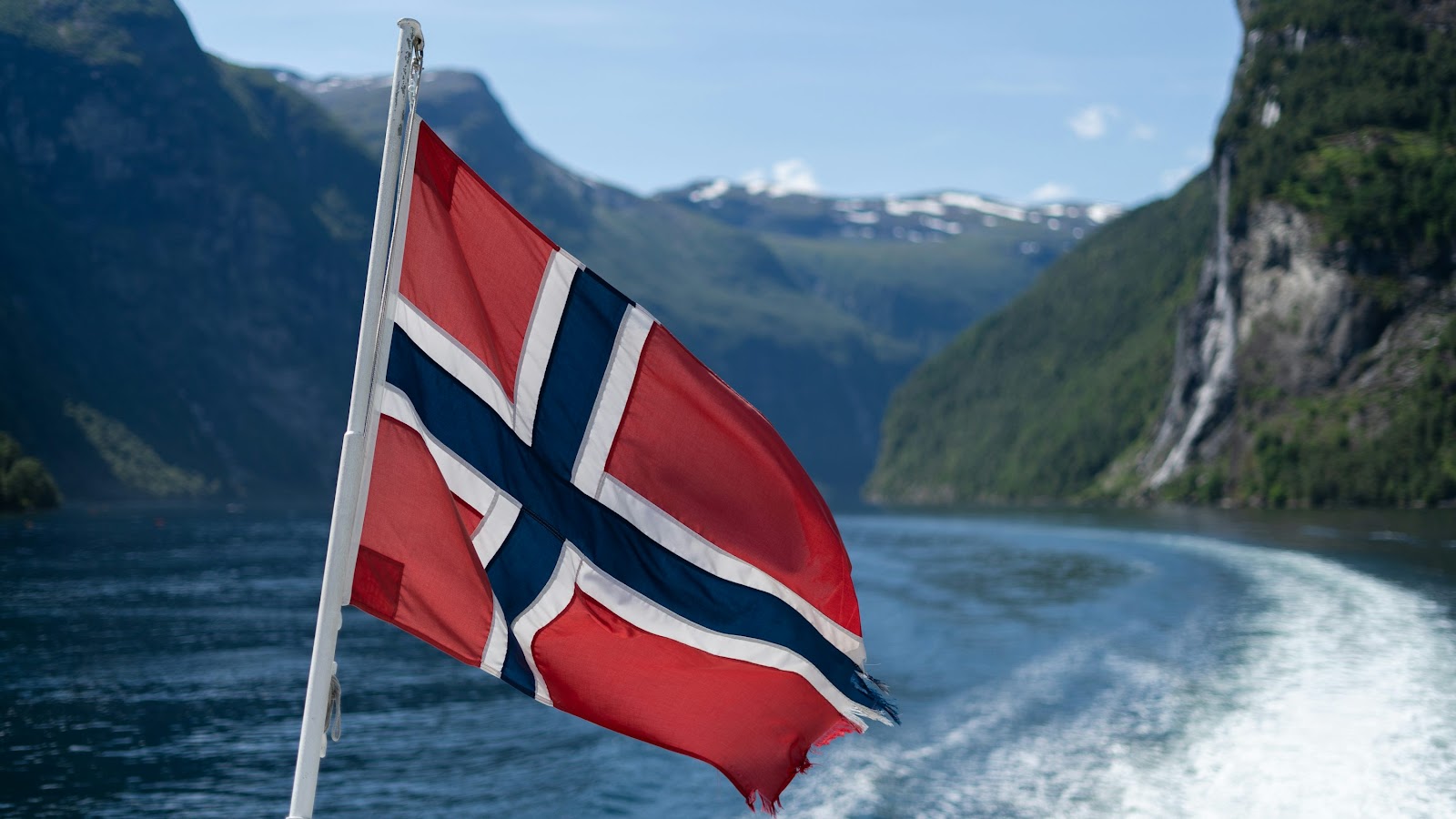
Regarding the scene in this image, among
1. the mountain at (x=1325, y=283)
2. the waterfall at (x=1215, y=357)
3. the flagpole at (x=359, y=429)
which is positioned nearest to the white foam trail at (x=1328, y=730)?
the flagpole at (x=359, y=429)

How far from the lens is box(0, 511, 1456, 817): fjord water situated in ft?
72.2

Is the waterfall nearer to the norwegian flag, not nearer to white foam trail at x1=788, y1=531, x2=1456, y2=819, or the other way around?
white foam trail at x1=788, y1=531, x2=1456, y2=819

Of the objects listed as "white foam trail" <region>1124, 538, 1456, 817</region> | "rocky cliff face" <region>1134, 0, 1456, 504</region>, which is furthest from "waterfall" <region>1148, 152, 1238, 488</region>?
"white foam trail" <region>1124, 538, 1456, 817</region>

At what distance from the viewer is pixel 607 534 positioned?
7.95 meters

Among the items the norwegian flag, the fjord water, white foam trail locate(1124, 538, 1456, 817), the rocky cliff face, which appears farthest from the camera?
the rocky cliff face

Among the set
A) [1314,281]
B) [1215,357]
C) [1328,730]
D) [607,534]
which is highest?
[1314,281]

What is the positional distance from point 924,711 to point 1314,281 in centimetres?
10595

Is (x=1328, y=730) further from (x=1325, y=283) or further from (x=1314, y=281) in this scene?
(x=1314, y=281)

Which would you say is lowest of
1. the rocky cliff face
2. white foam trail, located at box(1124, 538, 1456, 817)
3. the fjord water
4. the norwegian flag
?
the fjord water

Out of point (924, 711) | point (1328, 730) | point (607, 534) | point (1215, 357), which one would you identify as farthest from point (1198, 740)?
point (1215, 357)

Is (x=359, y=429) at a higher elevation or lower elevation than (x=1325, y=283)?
lower

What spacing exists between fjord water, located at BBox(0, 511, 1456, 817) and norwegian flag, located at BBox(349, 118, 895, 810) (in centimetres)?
1394

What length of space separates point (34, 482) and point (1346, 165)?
369 ft

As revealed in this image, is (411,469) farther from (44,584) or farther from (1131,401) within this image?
(1131,401)
